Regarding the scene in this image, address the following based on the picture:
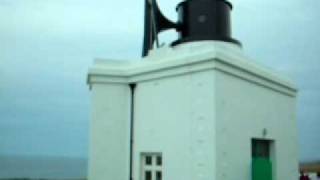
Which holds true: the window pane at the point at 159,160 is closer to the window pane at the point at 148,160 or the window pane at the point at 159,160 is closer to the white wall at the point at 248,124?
the window pane at the point at 148,160

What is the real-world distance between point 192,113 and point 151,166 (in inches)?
67.4

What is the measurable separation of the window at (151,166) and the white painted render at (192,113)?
148mm

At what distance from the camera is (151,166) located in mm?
9227

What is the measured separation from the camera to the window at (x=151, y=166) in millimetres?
9039

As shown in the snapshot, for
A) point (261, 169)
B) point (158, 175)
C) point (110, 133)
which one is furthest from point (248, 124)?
point (110, 133)

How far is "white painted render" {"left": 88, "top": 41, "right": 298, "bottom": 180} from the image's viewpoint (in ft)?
26.7

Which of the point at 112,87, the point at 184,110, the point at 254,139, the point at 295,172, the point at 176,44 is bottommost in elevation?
the point at 295,172

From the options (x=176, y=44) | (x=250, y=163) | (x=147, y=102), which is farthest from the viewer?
(x=176, y=44)

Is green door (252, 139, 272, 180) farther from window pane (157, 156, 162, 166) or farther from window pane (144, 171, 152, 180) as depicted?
window pane (144, 171, 152, 180)

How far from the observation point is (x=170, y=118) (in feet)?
29.1

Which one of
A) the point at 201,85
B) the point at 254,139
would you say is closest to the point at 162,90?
the point at 201,85

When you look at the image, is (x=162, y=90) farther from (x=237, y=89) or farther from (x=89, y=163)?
(x=89, y=163)

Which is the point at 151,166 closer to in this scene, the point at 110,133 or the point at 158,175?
the point at 158,175

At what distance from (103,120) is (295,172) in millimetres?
5213
